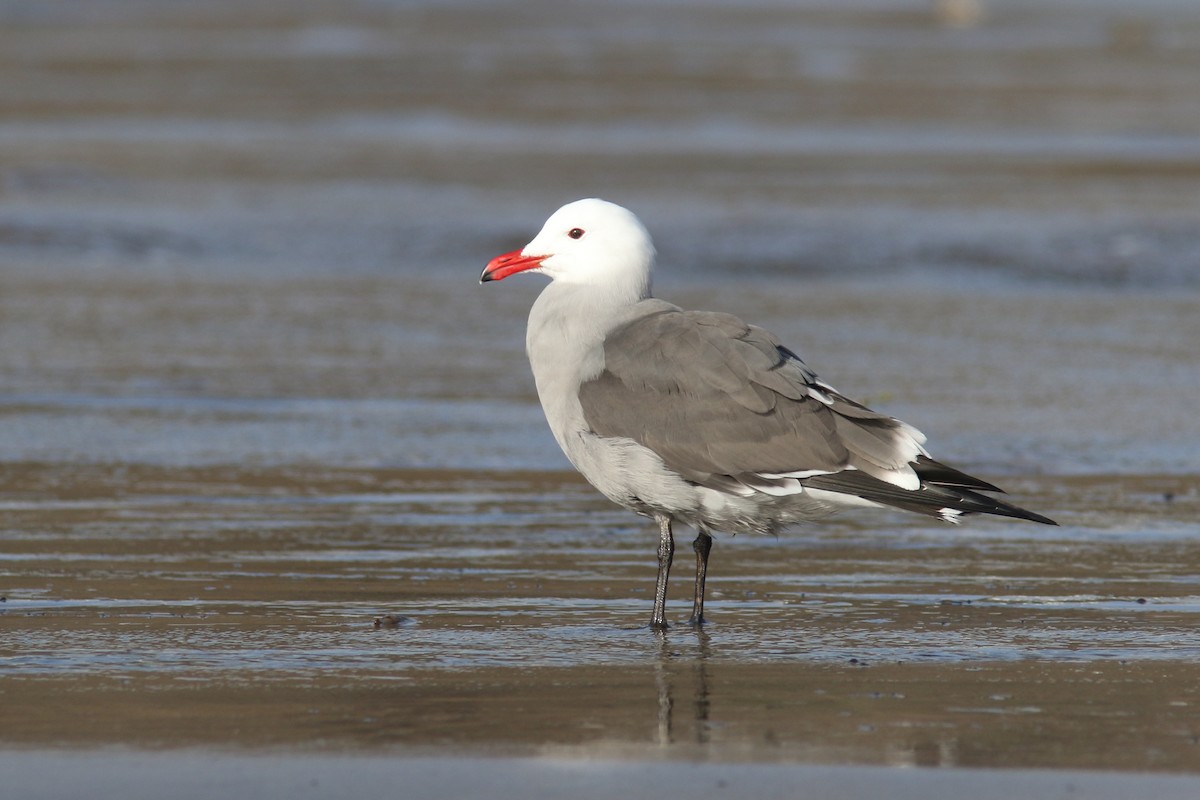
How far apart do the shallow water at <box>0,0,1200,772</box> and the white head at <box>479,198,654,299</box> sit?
941 mm

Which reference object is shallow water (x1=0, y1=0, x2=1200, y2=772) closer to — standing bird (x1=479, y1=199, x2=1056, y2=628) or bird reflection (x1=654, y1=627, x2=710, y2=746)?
bird reflection (x1=654, y1=627, x2=710, y2=746)

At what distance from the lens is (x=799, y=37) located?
127 feet

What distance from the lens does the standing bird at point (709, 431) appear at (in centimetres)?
546

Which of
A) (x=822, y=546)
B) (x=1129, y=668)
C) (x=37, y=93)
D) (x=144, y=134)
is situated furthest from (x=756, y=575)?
(x=37, y=93)

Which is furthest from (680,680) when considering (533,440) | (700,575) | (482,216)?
(482,216)

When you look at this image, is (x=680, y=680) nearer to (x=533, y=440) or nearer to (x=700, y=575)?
(x=700, y=575)

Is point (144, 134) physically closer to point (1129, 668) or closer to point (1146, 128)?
point (1146, 128)

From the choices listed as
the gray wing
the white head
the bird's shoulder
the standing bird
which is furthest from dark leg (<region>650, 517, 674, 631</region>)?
the white head

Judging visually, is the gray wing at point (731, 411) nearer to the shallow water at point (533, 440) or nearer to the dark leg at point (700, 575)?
the dark leg at point (700, 575)

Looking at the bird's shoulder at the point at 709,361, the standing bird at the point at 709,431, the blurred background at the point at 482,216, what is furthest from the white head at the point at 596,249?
the blurred background at the point at 482,216

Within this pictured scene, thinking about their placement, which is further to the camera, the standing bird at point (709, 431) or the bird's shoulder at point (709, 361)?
the bird's shoulder at point (709, 361)

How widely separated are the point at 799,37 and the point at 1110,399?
99.3ft

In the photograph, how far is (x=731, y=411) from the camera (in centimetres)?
567

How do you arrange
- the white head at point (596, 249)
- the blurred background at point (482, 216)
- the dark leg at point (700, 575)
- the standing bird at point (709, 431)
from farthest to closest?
the blurred background at point (482, 216)
the white head at point (596, 249)
the dark leg at point (700, 575)
the standing bird at point (709, 431)
